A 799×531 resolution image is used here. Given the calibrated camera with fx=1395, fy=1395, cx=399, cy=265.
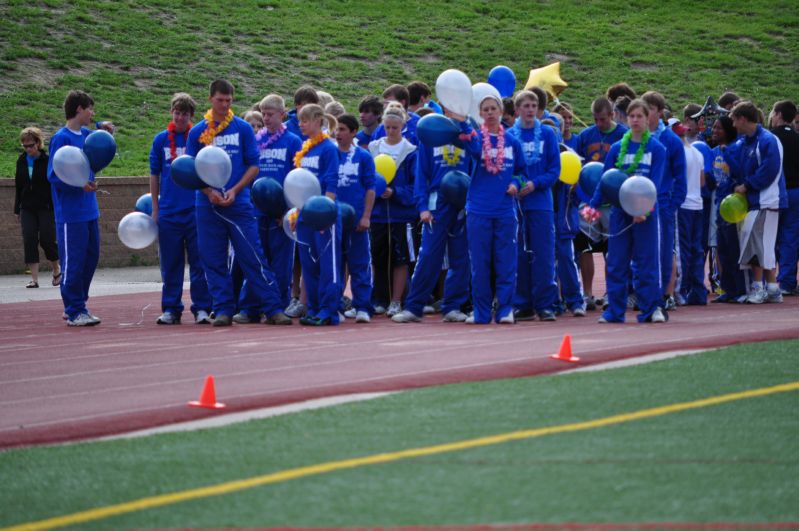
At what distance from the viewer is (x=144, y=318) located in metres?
14.3

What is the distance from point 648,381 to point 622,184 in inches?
143

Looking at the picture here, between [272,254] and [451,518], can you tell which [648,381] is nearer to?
[451,518]

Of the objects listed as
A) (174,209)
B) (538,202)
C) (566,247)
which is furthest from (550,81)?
(174,209)

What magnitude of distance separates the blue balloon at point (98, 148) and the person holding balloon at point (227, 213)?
35.4 inches

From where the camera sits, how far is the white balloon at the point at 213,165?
1227 cm

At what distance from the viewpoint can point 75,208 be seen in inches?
522

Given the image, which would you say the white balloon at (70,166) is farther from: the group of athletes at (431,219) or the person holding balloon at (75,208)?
the group of athletes at (431,219)

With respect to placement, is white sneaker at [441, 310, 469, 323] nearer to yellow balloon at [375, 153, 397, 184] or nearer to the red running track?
the red running track

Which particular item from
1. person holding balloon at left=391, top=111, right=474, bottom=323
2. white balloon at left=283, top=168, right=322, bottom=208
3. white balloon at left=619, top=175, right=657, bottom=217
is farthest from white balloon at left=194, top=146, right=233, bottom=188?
white balloon at left=619, top=175, right=657, bottom=217

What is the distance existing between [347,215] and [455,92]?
1.61 metres

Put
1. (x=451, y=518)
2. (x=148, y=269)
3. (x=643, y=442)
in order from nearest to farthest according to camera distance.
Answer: (x=451, y=518) → (x=643, y=442) → (x=148, y=269)

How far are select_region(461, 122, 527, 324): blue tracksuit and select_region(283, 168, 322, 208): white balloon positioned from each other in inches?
55.5

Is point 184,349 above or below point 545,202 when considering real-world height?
below

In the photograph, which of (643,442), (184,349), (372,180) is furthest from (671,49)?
(643,442)
